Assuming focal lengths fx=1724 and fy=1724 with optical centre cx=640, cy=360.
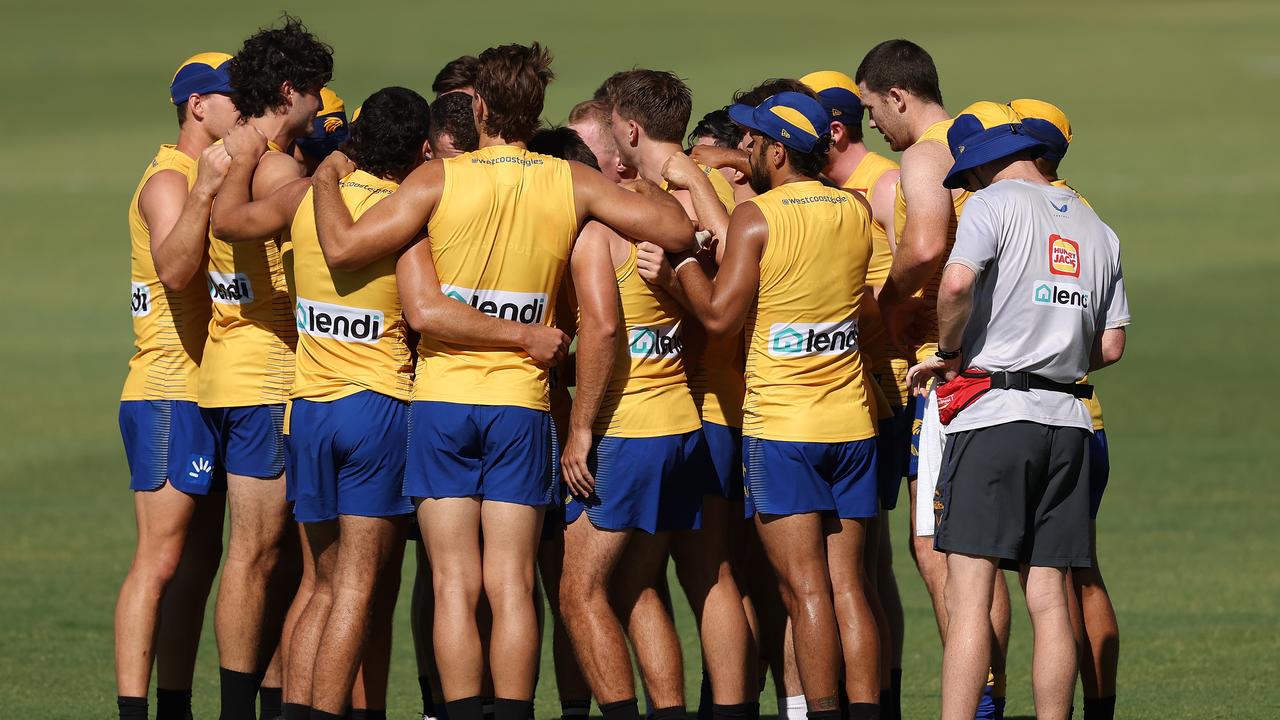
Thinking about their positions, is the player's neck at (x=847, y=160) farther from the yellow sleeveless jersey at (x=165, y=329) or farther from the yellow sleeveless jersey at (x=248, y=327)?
the yellow sleeveless jersey at (x=165, y=329)

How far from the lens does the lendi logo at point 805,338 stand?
7.39 meters

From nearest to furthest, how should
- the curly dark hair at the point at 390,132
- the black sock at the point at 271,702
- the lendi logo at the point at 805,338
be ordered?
the curly dark hair at the point at 390,132, the lendi logo at the point at 805,338, the black sock at the point at 271,702

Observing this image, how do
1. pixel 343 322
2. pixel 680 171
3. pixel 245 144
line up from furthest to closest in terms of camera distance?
1. pixel 680 171
2. pixel 245 144
3. pixel 343 322

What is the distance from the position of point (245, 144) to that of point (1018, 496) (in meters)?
3.58

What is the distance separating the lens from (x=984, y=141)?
7031 mm

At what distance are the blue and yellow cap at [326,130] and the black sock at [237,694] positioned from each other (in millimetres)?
2516

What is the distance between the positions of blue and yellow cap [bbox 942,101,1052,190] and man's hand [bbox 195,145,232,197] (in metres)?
3.08

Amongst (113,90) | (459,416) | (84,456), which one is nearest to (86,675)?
(459,416)

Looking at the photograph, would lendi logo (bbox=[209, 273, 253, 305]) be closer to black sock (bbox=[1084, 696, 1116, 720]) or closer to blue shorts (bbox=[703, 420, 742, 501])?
blue shorts (bbox=[703, 420, 742, 501])

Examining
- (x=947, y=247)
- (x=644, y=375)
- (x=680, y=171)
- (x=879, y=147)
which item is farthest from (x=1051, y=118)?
(x=879, y=147)

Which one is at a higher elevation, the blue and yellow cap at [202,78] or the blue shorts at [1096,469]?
the blue and yellow cap at [202,78]

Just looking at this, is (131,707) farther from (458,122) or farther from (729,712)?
(458,122)

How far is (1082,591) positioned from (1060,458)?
4.88 ft

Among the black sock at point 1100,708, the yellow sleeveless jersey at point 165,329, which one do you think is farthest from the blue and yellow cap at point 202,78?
the black sock at point 1100,708
